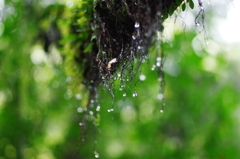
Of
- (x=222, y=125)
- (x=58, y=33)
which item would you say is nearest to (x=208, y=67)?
(x=222, y=125)

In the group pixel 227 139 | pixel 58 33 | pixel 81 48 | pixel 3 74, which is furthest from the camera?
pixel 227 139

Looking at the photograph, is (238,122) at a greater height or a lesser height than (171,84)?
lesser

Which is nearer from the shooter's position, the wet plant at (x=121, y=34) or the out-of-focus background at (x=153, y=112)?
the wet plant at (x=121, y=34)

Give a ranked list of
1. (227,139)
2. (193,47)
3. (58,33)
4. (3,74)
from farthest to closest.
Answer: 1. (193,47)
2. (227,139)
3. (3,74)
4. (58,33)

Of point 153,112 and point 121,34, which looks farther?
point 153,112

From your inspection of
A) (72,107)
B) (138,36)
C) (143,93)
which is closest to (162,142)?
(143,93)

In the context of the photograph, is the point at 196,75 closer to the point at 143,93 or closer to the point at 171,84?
the point at 171,84

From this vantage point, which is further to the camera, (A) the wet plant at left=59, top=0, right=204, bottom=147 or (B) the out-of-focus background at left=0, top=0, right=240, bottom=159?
(B) the out-of-focus background at left=0, top=0, right=240, bottom=159

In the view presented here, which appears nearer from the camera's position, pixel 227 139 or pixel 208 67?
pixel 227 139

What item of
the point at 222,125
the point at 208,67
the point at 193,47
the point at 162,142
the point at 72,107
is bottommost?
the point at 162,142

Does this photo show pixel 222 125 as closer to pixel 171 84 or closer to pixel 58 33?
pixel 171 84
